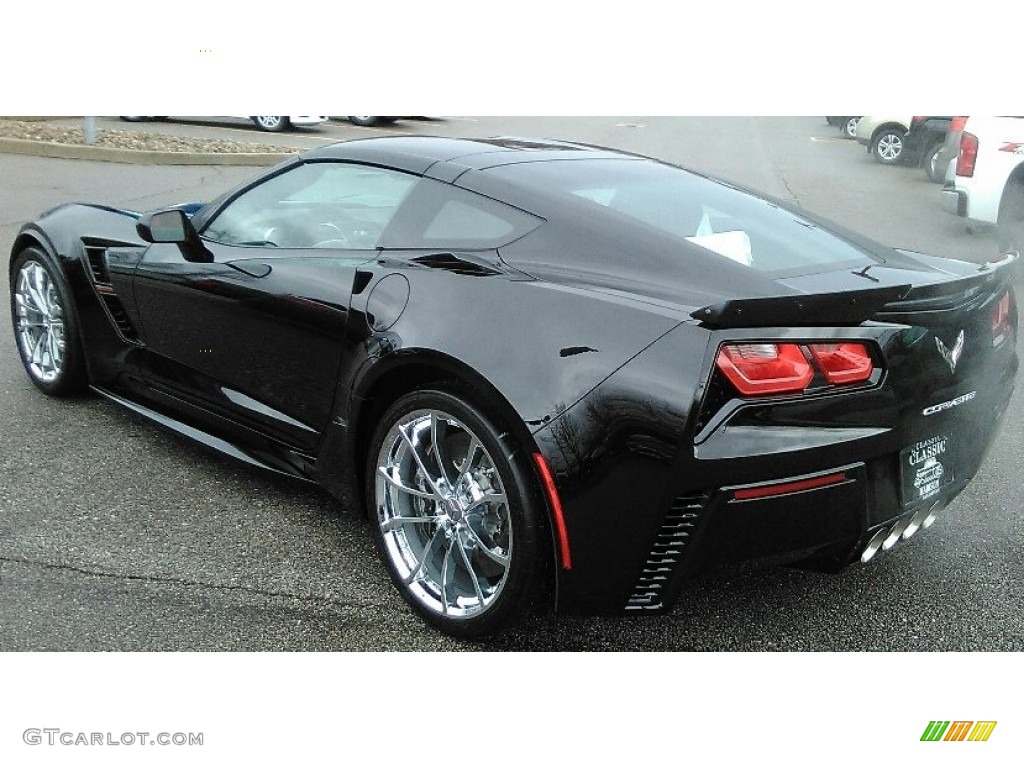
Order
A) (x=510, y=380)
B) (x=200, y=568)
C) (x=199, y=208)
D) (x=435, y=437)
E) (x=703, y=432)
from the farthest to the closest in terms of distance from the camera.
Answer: (x=199, y=208) < (x=200, y=568) < (x=435, y=437) < (x=510, y=380) < (x=703, y=432)

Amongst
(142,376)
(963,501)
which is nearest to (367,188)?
(142,376)

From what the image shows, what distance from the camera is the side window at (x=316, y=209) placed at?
12.1 feet

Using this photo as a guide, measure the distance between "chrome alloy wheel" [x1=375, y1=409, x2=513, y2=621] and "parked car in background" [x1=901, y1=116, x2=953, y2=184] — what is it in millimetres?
7751

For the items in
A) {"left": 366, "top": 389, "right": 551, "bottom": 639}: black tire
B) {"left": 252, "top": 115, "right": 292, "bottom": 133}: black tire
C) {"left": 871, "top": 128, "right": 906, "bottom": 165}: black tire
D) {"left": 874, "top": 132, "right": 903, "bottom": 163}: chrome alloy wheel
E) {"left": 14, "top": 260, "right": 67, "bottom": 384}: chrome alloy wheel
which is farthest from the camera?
{"left": 252, "top": 115, "right": 292, "bottom": 133}: black tire

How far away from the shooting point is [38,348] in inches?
202

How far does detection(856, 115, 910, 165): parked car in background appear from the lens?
979cm

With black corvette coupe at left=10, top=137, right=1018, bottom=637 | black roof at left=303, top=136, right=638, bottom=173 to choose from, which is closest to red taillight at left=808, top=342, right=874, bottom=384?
black corvette coupe at left=10, top=137, right=1018, bottom=637

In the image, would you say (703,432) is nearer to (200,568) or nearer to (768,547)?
(768,547)

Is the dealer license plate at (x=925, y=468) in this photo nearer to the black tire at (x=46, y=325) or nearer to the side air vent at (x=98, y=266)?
the side air vent at (x=98, y=266)

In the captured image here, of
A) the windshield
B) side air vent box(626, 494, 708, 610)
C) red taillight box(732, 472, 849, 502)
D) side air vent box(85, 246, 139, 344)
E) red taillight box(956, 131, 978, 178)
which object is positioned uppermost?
the windshield

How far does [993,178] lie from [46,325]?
7205mm

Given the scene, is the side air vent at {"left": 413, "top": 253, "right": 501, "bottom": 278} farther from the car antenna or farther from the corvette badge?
the corvette badge

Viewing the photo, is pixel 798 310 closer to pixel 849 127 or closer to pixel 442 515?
pixel 442 515
